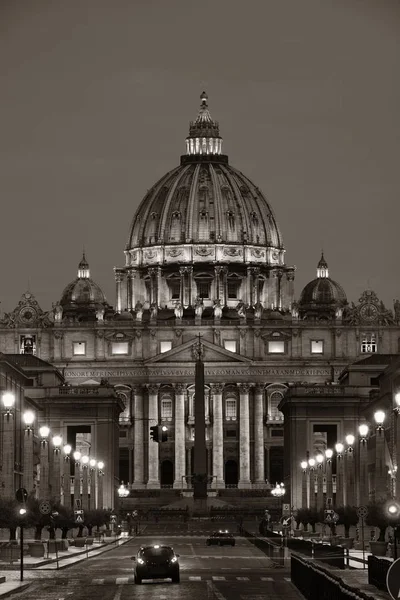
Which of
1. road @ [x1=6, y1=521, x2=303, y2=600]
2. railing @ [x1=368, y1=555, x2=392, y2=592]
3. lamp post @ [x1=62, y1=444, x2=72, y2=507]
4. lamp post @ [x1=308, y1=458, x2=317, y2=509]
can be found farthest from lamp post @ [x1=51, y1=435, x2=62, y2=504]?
railing @ [x1=368, y1=555, x2=392, y2=592]

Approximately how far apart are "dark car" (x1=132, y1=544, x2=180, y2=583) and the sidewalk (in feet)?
11.4

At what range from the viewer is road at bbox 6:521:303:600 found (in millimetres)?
58344

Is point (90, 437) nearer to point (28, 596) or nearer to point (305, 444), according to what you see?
point (305, 444)

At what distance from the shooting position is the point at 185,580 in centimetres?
6775

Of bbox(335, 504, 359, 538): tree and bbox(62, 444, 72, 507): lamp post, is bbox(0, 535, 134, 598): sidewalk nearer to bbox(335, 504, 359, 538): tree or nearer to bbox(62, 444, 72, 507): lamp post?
bbox(62, 444, 72, 507): lamp post

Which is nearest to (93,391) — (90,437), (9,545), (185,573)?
(90,437)

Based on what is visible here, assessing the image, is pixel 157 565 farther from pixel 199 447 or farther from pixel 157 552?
pixel 199 447

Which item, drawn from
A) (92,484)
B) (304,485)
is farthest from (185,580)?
(304,485)

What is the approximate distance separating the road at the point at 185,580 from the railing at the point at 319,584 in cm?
50

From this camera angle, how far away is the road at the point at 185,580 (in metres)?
58.3

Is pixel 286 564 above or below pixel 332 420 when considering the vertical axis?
below

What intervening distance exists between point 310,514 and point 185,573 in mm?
57834

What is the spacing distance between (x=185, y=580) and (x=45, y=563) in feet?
54.2

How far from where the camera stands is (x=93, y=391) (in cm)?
19288
